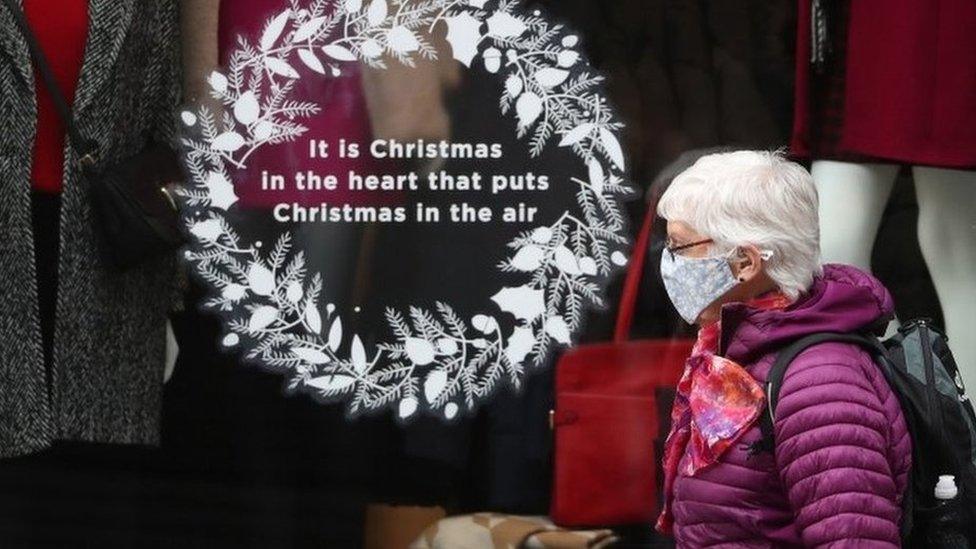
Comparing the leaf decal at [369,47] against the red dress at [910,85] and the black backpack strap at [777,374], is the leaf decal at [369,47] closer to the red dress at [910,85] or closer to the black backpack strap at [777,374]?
the red dress at [910,85]

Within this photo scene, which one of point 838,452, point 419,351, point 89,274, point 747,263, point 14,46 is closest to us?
point 838,452

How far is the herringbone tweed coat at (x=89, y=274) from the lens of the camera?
380cm

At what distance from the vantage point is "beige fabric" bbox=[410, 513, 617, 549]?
161 inches

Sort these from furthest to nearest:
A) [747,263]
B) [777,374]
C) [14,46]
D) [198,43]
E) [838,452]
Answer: [198,43] < [14,46] < [747,263] < [777,374] < [838,452]

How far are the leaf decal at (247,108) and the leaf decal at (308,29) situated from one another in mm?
161

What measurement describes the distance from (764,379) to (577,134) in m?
1.29

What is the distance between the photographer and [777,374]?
9.34 feet

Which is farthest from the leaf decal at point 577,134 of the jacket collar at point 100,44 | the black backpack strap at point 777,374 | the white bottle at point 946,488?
the white bottle at point 946,488

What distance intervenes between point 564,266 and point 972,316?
2.96 ft

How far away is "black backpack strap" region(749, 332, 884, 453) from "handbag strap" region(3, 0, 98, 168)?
1624mm

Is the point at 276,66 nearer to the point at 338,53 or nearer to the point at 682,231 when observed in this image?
the point at 338,53

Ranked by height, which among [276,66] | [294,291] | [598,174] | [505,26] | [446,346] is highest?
[505,26]

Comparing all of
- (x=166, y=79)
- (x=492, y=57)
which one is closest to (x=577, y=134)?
(x=492, y=57)

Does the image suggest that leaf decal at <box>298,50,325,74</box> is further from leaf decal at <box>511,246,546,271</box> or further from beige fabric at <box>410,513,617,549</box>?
beige fabric at <box>410,513,617,549</box>
